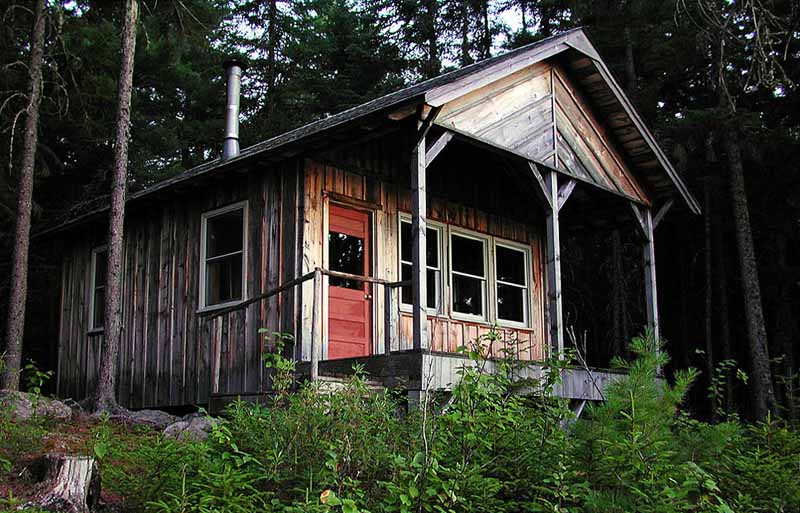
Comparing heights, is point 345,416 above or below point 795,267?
below

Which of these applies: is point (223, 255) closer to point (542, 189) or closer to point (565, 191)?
point (542, 189)

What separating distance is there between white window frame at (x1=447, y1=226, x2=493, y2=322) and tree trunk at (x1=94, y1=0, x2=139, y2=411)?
4783 millimetres

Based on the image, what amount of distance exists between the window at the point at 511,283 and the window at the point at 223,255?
4362mm

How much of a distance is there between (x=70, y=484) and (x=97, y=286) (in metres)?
9.31

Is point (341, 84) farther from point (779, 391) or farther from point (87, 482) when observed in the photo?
point (87, 482)

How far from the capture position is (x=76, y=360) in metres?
14.3

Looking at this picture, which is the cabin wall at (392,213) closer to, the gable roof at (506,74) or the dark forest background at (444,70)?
the gable roof at (506,74)

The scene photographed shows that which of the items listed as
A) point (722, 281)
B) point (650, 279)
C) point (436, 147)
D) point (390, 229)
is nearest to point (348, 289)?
point (390, 229)

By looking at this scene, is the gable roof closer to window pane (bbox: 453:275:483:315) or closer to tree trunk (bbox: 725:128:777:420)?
tree trunk (bbox: 725:128:777:420)

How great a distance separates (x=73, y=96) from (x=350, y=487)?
14227 millimetres

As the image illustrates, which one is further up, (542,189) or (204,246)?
(542,189)

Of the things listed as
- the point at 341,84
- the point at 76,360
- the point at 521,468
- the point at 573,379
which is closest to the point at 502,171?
the point at 573,379

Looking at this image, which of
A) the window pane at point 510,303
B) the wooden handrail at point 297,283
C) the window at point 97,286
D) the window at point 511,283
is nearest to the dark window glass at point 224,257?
the wooden handrail at point 297,283

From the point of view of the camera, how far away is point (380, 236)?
11703mm
